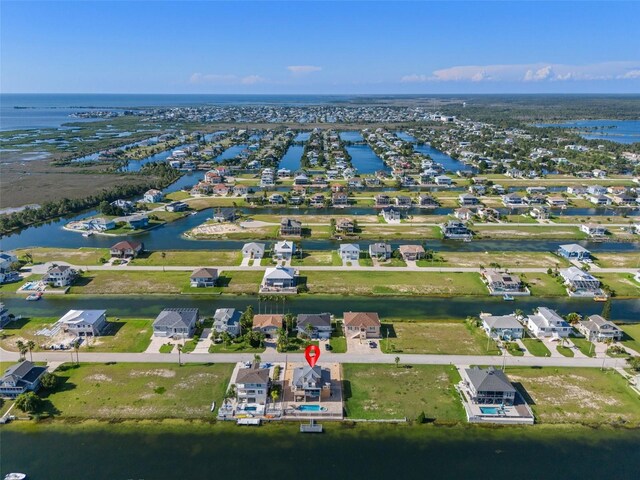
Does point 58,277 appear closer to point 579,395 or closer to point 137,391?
point 137,391

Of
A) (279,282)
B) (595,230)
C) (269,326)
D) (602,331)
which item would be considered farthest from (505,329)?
(595,230)

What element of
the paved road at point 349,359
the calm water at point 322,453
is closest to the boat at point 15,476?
the calm water at point 322,453

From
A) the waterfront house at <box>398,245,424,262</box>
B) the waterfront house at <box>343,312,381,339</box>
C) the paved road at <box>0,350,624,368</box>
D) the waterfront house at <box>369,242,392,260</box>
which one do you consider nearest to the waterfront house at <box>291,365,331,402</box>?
the paved road at <box>0,350,624,368</box>

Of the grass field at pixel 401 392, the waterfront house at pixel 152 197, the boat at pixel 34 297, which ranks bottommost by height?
the grass field at pixel 401 392

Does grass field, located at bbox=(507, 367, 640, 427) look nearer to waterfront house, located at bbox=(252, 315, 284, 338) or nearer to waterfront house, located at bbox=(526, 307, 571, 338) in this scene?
waterfront house, located at bbox=(526, 307, 571, 338)

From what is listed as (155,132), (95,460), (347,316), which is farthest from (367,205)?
(155,132)

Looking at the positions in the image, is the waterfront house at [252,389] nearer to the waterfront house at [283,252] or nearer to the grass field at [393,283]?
the grass field at [393,283]
